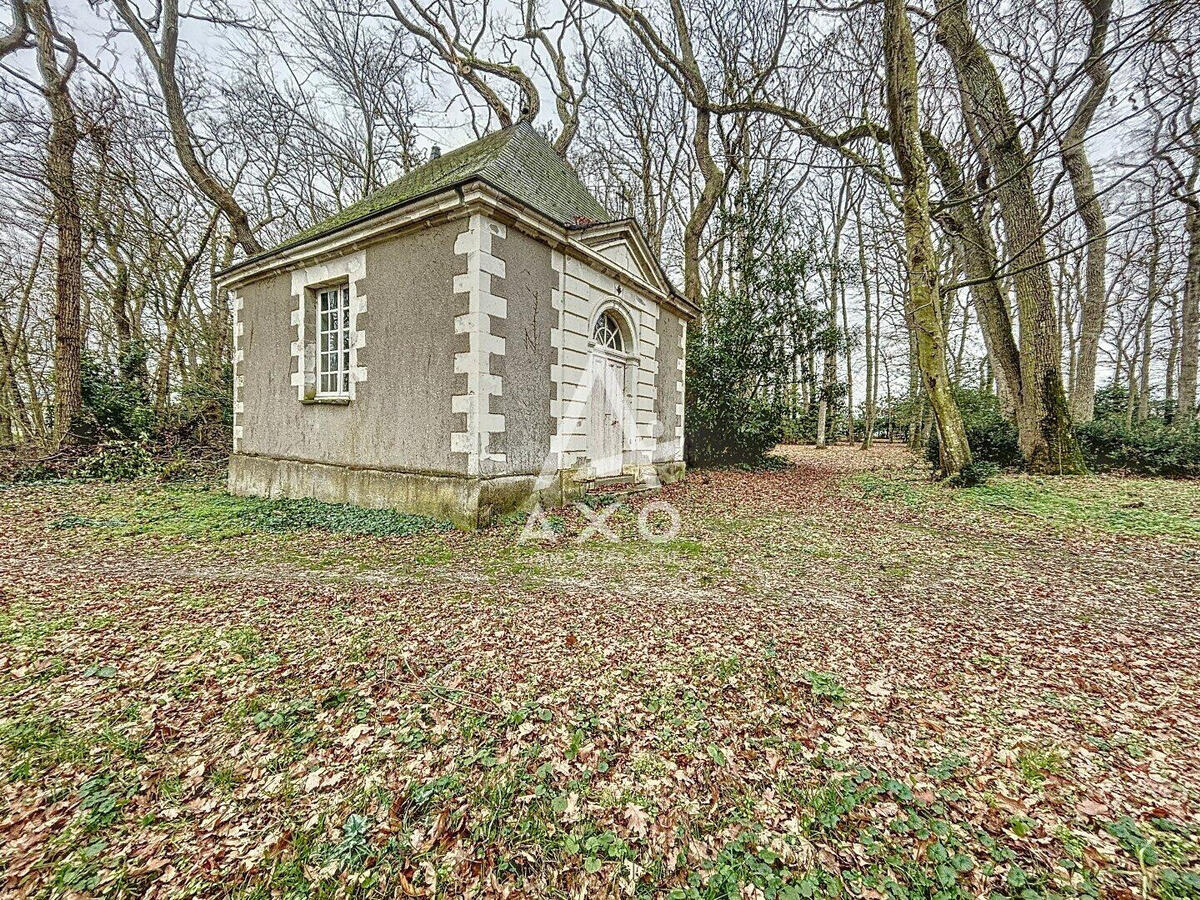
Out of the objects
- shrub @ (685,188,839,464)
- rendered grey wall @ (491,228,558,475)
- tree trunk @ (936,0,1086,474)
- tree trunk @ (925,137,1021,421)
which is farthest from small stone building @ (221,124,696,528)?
tree trunk @ (936,0,1086,474)

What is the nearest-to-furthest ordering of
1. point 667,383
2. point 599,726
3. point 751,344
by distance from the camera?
point 599,726 < point 667,383 < point 751,344

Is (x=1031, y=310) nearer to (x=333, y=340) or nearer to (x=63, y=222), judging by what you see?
(x=333, y=340)

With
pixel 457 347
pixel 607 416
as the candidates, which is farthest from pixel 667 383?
pixel 457 347

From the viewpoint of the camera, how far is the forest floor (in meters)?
1.73

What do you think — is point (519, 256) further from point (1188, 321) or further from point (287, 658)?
point (1188, 321)

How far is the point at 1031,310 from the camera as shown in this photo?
9875 mm

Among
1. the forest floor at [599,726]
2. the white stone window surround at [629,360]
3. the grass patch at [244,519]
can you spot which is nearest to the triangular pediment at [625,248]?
the white stone window surround at [629,360]

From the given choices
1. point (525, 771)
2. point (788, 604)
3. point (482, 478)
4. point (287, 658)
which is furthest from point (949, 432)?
point (287, 658)

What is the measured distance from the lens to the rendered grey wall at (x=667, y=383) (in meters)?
10.3

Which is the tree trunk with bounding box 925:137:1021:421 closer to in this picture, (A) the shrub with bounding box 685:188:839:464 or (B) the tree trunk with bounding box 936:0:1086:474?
(B) the tree trunk with bounding box 936:0:1086:474

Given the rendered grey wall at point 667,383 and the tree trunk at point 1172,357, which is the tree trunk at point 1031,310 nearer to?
the rendered grey wall at point 667,383

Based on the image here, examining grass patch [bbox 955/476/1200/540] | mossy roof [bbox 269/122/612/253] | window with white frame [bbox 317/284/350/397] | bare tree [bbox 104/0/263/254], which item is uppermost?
bare tree [bbox 104/0/263/254]

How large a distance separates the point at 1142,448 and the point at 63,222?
901 inches

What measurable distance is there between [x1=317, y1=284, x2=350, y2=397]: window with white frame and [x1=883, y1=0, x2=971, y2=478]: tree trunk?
32.0ft
